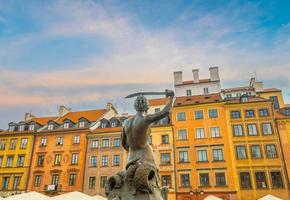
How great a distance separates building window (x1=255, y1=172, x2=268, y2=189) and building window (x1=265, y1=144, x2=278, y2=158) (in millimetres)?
2260

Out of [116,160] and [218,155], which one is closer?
[218,155]

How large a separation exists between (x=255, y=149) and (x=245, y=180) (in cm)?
378

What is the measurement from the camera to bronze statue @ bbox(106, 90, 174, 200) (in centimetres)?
502

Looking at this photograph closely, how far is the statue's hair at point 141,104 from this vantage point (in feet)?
19.1

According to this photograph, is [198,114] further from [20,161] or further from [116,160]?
[20,161]

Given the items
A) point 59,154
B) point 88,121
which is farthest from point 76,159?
point 88,121

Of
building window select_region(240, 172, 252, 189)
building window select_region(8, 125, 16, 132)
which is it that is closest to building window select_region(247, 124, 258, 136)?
building window select_region(240, 172, 252, 189)

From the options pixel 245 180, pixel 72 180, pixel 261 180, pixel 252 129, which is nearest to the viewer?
pixel 261 180

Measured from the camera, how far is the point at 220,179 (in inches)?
1159

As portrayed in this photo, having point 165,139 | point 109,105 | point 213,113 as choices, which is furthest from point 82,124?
point 213,113

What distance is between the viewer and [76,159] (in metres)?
34.7

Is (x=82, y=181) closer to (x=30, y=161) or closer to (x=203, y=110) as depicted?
(x=30, y=161)

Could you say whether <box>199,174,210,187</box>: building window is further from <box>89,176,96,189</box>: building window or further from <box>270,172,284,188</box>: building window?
<box>89,176,96,189</box>: building window

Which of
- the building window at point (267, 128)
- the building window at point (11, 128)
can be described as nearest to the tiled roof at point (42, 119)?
the building window at point (11, 128)
